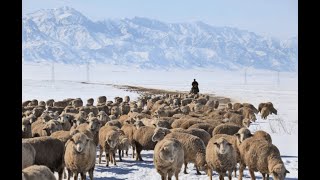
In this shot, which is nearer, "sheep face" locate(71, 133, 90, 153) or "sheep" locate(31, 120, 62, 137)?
"sheep face" locate(71, 133, 90, 153)

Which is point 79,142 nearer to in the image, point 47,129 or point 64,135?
point 64,135

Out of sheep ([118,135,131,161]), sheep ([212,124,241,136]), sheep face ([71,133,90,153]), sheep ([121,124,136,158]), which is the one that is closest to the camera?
sheep face ([71,133,90,153])

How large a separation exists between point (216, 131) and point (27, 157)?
6035 mm

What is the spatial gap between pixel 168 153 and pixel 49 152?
104 inches

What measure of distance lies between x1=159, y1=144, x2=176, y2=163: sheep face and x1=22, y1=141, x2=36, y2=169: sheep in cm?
269

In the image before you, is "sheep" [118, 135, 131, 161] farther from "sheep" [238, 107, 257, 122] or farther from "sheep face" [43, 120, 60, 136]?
"sheep" [238, 107, 257, 122]

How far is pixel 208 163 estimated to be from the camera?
981cm

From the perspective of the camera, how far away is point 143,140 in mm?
12945

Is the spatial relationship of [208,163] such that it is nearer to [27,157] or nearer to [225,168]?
[225,168]

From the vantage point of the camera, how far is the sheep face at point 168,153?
927cm

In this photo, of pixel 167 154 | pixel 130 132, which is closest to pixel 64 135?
pixel 130 132

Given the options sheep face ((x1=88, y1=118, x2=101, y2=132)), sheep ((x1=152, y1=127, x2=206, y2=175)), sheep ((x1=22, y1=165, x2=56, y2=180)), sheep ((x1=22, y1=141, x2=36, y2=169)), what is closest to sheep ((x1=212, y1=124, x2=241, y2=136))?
sheep ((x1=152, y1=127, x2=206, y2=175))

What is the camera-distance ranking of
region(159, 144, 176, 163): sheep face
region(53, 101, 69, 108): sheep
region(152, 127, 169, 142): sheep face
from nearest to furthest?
region(159, 144, 176, 163): sheep face < region(152, 127, 169, 142): sheep face < region(53, 101, 69, 108): sheep

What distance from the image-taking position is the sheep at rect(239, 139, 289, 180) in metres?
8.74
